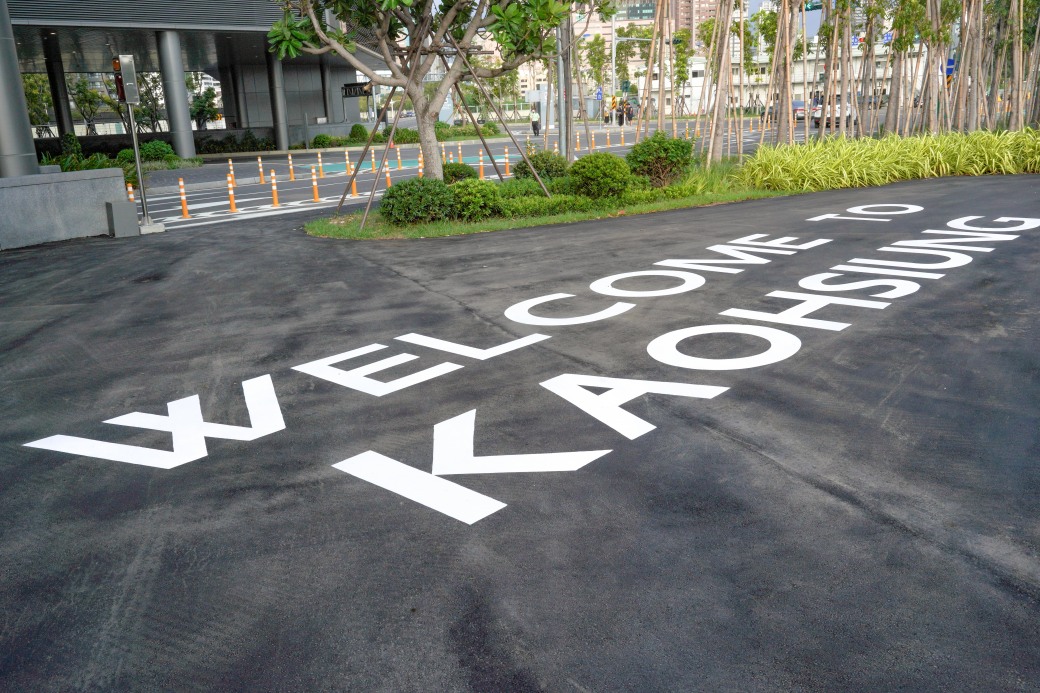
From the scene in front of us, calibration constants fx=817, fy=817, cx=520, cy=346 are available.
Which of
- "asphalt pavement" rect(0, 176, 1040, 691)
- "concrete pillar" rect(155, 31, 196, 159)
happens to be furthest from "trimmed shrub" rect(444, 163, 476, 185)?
"concrete pillar" rect(155, 31, 196, 159)

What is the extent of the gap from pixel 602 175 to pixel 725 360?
1099 centimetres

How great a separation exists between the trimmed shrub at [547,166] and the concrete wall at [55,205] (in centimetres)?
934

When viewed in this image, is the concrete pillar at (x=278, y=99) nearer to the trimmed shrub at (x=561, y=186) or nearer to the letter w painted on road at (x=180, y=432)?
the trimmed shrub at (x=561, y=186)

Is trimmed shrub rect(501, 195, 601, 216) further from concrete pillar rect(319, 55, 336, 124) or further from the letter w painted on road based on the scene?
concrete pillar rect(319, 55, 336, 124)

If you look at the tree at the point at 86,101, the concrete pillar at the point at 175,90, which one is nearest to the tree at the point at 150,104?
the tree at the point at 86,101

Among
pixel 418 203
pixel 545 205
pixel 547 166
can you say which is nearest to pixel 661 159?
pixel 547 166

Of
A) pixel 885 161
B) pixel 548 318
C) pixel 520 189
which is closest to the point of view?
pixel 548 318

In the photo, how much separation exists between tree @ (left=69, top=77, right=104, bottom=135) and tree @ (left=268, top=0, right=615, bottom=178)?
1857 inches

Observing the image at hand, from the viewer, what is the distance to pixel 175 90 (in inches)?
1490

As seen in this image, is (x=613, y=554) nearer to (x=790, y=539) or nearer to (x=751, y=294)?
(x=790, y=539)

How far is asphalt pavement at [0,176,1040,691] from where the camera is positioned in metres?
3.40

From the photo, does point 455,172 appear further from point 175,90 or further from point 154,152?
point 175,90

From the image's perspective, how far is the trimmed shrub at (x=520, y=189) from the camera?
17969 millimetres

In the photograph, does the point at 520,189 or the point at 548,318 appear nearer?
the point at 548,318
